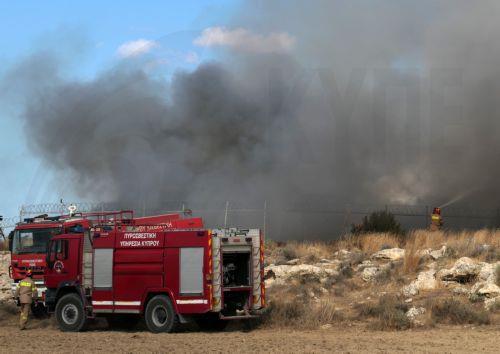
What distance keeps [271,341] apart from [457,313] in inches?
183

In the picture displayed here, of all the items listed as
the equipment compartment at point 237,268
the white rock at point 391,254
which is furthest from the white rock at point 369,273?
the equipment compartment at point 237,268

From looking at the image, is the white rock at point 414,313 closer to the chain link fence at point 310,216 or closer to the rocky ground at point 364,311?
the rocky ground at point 364,311

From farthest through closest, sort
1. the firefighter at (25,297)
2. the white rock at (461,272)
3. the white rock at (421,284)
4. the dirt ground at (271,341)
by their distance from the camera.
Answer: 1. the firefighter at (25,297)
2. the white rock at (461,272)
3. the white rock at (421,284)
4. the dirt ground at (271,341)

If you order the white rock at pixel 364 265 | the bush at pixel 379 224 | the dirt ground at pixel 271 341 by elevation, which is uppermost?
the bush at pixel 379 224

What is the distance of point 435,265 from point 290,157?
52.3ft

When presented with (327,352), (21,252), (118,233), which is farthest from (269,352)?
(21,252)

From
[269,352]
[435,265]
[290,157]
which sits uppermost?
[290,157]

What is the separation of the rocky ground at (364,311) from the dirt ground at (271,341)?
0.8 inches

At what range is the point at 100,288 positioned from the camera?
17969 mm

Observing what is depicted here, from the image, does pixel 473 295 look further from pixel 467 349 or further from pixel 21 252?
pixel 21 252

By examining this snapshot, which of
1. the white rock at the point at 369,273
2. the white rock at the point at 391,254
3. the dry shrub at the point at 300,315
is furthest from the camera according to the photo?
the white rock at the point at 391,254

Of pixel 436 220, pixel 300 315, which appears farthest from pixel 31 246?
pixel 436 220

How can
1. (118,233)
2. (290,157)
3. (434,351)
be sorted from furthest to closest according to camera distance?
(290,157)
(118,233)
(434,351)

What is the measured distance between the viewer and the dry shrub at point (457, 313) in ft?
54.0
